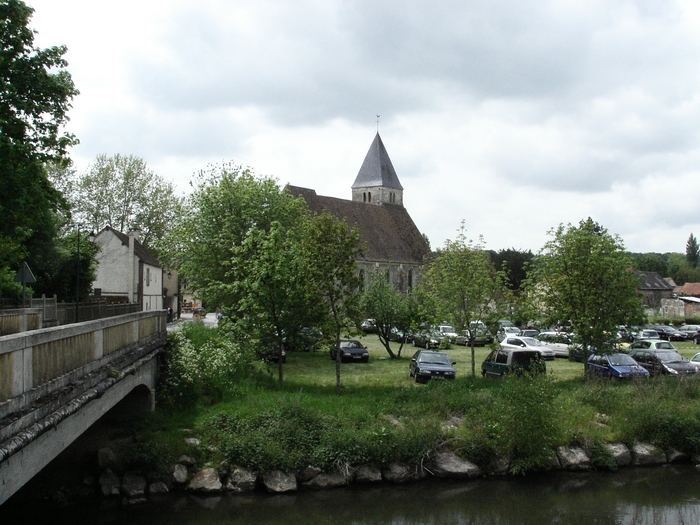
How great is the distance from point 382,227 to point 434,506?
62.1m

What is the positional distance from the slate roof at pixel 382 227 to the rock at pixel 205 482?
52.0 meters

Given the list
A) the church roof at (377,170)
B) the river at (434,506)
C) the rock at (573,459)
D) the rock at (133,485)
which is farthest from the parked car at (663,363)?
the church roof at (377,170)

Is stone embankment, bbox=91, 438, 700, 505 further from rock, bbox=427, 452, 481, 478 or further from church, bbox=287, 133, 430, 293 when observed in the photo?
church, bbox=287, 133, 430, 293

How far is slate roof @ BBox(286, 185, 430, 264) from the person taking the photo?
72.5 m

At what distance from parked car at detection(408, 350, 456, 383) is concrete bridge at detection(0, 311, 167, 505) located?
569 inches

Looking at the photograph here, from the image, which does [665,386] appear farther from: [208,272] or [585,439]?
[208,272]

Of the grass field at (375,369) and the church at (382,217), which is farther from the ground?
the church at (382,217)

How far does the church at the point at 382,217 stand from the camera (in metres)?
73.4

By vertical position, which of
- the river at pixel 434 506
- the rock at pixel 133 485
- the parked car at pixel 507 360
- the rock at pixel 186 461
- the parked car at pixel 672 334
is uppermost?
the parked car at pixel 507 360

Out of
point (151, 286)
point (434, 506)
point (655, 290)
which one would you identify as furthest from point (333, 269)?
point (655, 290)

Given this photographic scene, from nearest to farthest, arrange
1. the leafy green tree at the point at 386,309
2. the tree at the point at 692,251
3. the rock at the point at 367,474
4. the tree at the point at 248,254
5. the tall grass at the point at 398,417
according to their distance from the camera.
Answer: the rock at the point at 367,474, the tall grass at the point at 398,417, the tree at the point at 248,254, the leafy green tree at the point at 386,309, the tree at the point at 692,251

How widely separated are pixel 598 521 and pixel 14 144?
19372 mm

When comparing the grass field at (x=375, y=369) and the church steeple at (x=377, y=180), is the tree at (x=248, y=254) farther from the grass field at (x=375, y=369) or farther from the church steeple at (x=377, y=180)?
the church steeple at (x=377, y=180)

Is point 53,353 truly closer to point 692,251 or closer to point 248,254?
point 248,254
